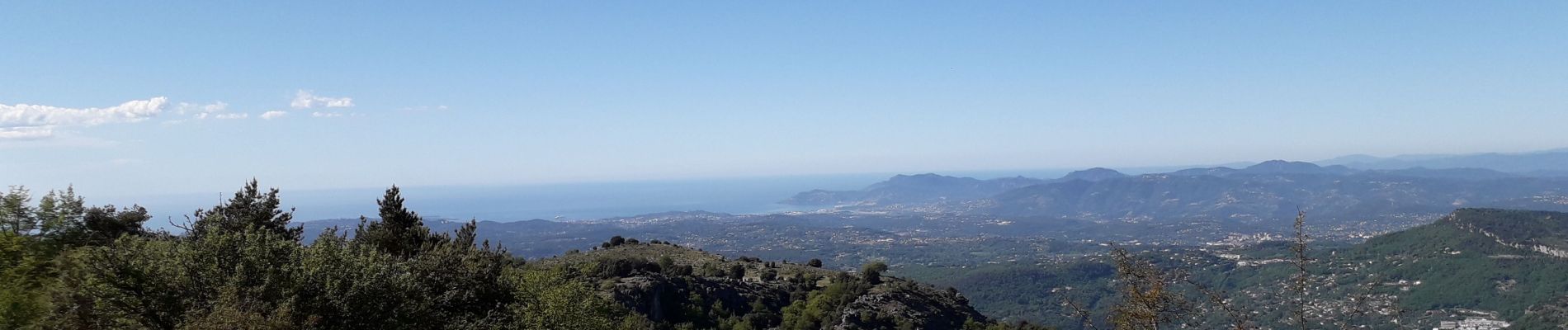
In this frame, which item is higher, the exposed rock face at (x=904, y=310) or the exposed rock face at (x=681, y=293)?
the exposed rock face at (x=681, y=293)

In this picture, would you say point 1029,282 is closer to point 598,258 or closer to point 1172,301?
point 598,258

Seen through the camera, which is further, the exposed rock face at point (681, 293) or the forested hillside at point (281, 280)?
the exposed rock face at point (681, 293)

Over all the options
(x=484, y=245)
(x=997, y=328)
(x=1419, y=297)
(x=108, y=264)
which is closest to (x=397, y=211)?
(x=484, y=245)

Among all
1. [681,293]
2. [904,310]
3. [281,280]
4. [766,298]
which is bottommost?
[904,310]

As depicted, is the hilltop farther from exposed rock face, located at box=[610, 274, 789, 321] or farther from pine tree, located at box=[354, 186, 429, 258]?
pine tree, located at box=[354, 186, 429, 258]

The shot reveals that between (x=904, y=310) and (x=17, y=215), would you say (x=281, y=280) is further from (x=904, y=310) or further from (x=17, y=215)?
(x=904, y=310)

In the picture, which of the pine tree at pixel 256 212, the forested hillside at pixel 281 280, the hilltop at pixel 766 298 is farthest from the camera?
the hilltop at pixel 766 298

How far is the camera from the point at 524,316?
70.8 ft

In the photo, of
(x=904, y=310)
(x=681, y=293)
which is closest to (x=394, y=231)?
(x=681, y=293)

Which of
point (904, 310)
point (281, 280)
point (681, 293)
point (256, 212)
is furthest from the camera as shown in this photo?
point (904, 310)

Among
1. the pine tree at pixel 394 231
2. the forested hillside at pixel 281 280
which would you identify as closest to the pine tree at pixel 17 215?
the forested hillside at pixel 281 280

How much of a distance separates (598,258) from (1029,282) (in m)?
100

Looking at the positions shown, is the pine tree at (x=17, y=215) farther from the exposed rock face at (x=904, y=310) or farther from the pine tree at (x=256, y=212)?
the exposed rock face at (x=904, y=310)

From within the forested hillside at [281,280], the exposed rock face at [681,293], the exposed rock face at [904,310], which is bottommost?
the exposed rock face at [904,310]
